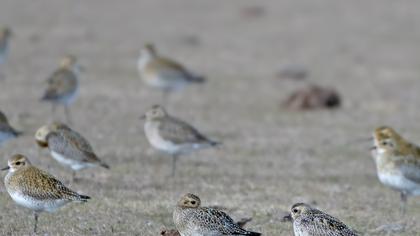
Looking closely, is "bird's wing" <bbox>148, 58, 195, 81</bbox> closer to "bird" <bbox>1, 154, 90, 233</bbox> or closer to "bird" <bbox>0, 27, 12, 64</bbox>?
"bird" <bbox>0, 27, 12, 64</bbox>

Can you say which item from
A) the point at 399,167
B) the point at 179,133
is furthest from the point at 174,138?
the point at 399,167

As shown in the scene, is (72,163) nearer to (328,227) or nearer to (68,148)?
(68,148)

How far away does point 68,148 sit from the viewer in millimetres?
13438

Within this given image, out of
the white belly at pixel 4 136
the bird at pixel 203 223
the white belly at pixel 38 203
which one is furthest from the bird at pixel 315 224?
the white belly at pixel 4 136

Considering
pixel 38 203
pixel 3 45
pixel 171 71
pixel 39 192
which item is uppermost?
pixel 39 192

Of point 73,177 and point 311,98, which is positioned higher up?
point 311,98

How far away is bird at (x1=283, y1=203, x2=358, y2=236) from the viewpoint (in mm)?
9961

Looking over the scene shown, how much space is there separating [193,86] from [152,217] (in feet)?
37.3

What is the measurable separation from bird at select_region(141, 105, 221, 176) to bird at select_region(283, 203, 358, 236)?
4877mm

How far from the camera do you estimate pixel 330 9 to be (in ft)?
109

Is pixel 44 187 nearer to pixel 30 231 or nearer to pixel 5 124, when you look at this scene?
pixel 30 231

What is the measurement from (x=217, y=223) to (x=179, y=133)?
5.33 metres

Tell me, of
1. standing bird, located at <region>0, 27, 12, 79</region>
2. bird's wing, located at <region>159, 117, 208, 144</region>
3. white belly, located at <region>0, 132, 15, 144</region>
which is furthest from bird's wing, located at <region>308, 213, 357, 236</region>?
standing bird, located at <region>0, 27, 12, 79</region>

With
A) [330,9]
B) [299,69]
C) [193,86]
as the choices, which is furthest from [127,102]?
[330,9]
